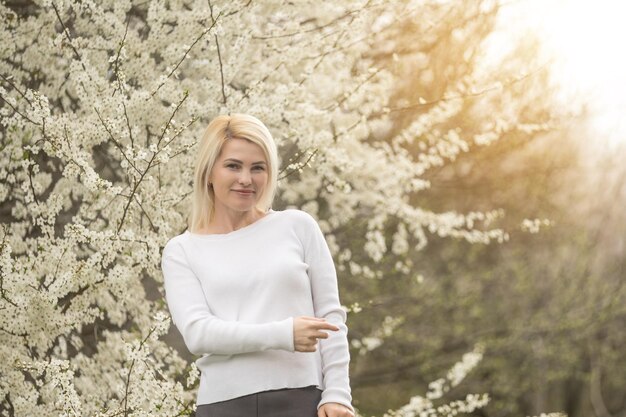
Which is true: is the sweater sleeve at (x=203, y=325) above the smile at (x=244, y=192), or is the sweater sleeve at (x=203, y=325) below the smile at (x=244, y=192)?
below

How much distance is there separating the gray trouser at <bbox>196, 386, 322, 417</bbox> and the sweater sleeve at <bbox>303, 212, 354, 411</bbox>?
0.11ft

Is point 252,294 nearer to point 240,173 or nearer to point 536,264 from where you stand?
point 240,173

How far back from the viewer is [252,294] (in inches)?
79.3

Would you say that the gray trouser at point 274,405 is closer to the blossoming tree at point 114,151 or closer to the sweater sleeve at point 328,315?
the sweater sleeve at point 328,315

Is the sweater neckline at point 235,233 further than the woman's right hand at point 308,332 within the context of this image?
Yes

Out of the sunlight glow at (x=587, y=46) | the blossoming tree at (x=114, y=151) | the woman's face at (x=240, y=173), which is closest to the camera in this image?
the woman's face at (x=240, y=173)

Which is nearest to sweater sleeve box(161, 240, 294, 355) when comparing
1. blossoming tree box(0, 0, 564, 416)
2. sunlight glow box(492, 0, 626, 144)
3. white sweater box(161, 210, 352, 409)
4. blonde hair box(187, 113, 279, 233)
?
white sweater box(161, 210, 352, 409)

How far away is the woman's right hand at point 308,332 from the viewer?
188 centimetres

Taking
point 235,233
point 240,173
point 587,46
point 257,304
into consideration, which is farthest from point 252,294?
point 587,46

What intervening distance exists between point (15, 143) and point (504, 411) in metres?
7.78

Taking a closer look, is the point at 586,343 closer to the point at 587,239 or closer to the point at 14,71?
the point at 587,239

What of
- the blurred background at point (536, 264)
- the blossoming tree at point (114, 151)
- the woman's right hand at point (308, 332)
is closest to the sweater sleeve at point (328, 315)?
the woman's right hand at point (308, 332)

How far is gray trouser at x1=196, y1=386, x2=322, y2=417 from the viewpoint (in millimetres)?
1935

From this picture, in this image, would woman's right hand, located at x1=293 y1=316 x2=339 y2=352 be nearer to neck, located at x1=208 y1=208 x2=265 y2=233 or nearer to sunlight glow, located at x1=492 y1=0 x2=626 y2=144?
neck, located at x1=208 y1=208 x2=265 y2=233
